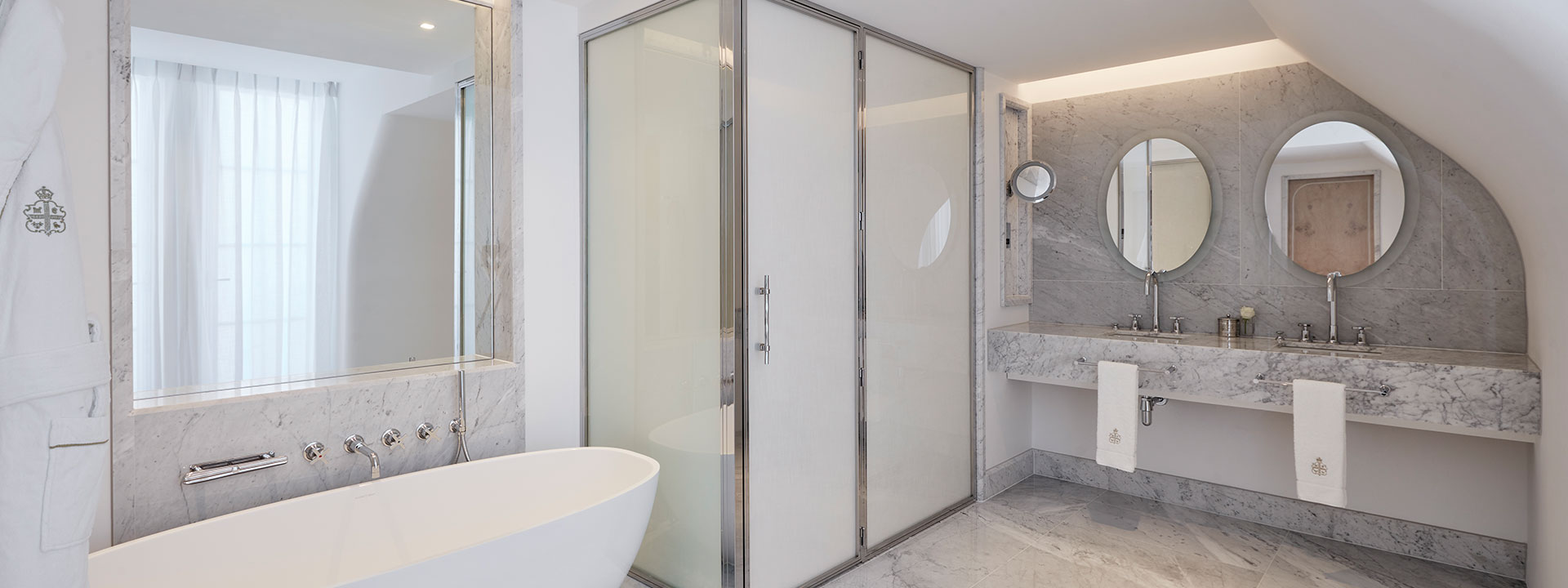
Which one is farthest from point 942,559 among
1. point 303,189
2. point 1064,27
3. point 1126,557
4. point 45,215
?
point 45,215

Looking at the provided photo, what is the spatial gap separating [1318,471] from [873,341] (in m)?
1.80

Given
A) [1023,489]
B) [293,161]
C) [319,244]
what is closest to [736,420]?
[319,244]

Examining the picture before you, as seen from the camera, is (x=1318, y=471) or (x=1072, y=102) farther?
(x=1072, y=102)

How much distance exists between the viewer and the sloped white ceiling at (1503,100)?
1.30 m

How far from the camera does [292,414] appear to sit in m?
2.11

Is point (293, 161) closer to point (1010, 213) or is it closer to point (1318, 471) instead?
point (1010, 213)

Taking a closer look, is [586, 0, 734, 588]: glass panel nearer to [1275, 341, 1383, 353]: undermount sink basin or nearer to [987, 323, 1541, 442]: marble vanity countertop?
[987, 323, 1541, 442]: marble vanity countertop

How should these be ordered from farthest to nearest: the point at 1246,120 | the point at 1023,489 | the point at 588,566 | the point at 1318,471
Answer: the point at 1023,489 → the point at 1246,120 → the point at 1318,471 → the point at 588,566

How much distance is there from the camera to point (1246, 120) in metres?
3.46

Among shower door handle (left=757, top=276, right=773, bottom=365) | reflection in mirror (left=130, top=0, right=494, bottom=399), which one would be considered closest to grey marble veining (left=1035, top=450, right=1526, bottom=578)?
shower door handle (left=757, top=276, right=773, bottom=365)

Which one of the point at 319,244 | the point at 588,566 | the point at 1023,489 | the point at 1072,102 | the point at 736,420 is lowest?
A: the point at 1023,489

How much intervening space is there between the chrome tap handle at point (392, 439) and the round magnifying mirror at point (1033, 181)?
3096mm

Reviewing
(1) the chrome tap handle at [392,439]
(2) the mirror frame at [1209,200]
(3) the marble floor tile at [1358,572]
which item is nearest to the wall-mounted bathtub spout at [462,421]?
(1) the chrome tap handle at [392,439]

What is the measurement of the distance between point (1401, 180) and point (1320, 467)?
1301mm
